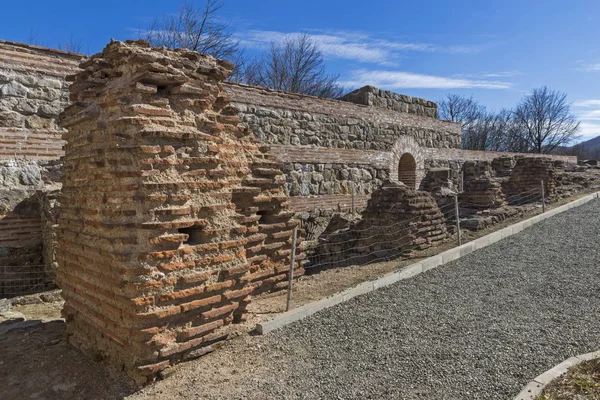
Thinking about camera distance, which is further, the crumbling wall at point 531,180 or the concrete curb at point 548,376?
the crumbling wall at point 531,180

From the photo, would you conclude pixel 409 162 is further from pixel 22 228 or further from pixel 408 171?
pixel 22 228

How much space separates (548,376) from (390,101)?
12482mm

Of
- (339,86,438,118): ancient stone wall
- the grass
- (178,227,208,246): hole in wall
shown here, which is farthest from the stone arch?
(178,227,208,246): hole in wall

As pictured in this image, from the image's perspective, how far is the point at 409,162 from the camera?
1534 centimetres

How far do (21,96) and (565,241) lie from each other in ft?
34.4

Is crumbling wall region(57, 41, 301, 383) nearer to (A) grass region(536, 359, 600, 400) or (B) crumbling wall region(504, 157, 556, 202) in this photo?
(A) grass region(536, 359, 600, 400)

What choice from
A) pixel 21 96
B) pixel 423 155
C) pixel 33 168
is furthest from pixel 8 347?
pixel 423 155

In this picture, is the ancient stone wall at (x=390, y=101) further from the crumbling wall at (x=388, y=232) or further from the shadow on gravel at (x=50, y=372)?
the shadow on gravel at (x=50, y=372)

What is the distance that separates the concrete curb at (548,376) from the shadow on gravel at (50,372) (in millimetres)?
2947

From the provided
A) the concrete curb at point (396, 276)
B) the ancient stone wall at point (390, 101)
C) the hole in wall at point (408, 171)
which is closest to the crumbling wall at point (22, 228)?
the concrete curb at point (396, 276)

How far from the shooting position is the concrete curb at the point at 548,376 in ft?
9.27

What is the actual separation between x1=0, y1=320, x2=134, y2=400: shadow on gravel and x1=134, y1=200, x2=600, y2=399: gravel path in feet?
1.54

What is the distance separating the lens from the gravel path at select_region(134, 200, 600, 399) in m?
3.00

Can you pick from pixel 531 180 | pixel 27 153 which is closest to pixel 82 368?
pixel 27 153
